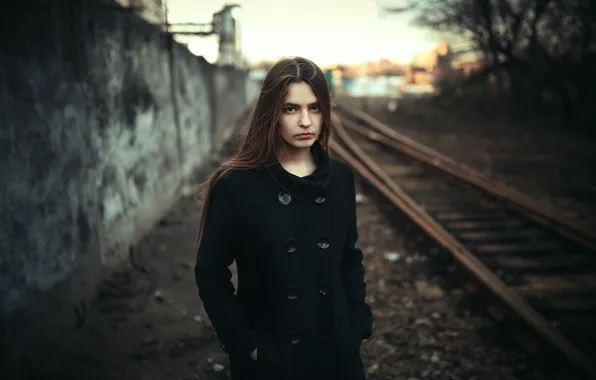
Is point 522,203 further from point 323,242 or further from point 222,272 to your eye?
point 222,272

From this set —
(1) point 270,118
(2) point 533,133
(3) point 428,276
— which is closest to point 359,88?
(2) point 533,133

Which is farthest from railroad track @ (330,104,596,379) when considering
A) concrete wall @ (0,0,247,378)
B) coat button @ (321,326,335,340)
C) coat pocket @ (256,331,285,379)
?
concrete wall @ (0,0,247,378)

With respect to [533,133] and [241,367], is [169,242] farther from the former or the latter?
[533,133]

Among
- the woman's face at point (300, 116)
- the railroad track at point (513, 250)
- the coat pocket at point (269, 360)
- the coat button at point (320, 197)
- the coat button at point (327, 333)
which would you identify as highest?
the woman's face at point (300, 116)

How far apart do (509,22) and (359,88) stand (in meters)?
23.6

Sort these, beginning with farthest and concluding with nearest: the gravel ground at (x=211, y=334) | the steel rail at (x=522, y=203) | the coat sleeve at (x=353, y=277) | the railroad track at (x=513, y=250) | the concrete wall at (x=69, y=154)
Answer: the steel rail at (x=522, y=203) → the railroad track at (x=513, y=250) → the gravel ground at (x=211, y=334) → the concrete wall at (x=69, y=154) → the coat sleeve at (x=353, y=277)

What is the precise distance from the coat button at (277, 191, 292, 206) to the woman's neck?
0.14 m

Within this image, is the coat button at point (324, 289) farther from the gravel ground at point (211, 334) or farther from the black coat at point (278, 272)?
the gravel ground at point (211, 334)

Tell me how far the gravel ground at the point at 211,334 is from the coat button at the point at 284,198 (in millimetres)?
2004

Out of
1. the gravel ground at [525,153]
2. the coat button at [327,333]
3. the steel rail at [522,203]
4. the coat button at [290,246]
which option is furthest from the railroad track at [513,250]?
the coat button at [290,246]

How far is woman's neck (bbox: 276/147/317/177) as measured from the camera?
186cm

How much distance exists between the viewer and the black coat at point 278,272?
1725 mm

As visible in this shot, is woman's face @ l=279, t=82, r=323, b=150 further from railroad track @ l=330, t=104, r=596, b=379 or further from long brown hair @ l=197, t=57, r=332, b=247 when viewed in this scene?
railroad track @ l=330, t=104, r=596, b=379

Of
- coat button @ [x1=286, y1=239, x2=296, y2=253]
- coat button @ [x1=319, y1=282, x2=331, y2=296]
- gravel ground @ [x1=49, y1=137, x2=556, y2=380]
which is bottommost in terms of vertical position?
gravel ground @ [x1=49, y1=137, x2=556, y2=380]
